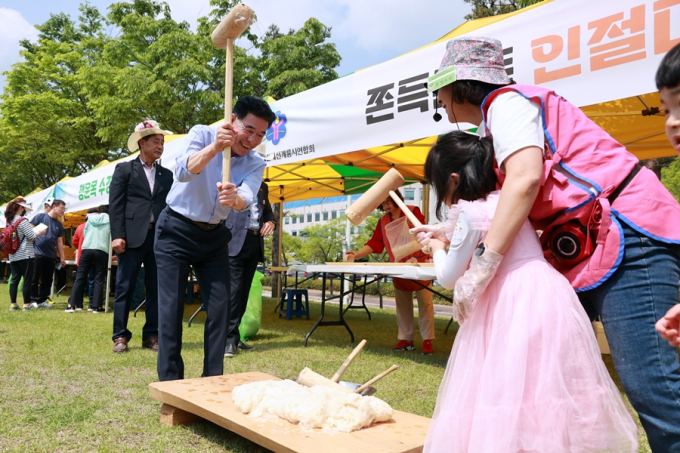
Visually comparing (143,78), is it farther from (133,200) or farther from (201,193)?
(201,193)

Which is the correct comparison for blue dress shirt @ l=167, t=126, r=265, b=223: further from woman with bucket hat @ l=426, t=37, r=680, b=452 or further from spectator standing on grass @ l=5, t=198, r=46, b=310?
spectator standing on grass @ l=5, t=198, r=46, b=310

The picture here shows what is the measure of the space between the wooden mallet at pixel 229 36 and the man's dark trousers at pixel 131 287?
2.89m

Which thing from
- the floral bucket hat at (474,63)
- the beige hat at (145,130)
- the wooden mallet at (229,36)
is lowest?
the floral bucket hat at (474,63)

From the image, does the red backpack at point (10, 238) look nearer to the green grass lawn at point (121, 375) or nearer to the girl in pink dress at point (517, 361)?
the green grass lawn at point (121, 375)

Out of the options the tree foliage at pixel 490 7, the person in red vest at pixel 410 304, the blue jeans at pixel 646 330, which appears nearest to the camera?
the blue jeans at pixel 646 330

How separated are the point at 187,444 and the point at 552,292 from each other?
194 centimetres

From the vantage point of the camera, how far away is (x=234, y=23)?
8.81 feet

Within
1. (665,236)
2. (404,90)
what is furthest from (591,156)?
(404,90)

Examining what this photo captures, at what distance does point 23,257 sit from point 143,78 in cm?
731

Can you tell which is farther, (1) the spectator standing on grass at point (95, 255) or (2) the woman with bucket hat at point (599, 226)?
(1) the spectator standing on grass at point (95, 255)

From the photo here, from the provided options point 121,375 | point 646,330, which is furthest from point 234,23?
point 121,375

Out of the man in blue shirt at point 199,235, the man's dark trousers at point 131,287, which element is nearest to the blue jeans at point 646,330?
the man in blue shirt at point 199,235

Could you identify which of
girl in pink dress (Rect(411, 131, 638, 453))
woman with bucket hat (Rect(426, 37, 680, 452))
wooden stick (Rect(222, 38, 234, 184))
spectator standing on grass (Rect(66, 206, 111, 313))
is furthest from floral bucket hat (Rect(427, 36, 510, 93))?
spectator standing on grass (Rect(66, 206, 111, 313))

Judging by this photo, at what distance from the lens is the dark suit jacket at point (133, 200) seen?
5.15m
